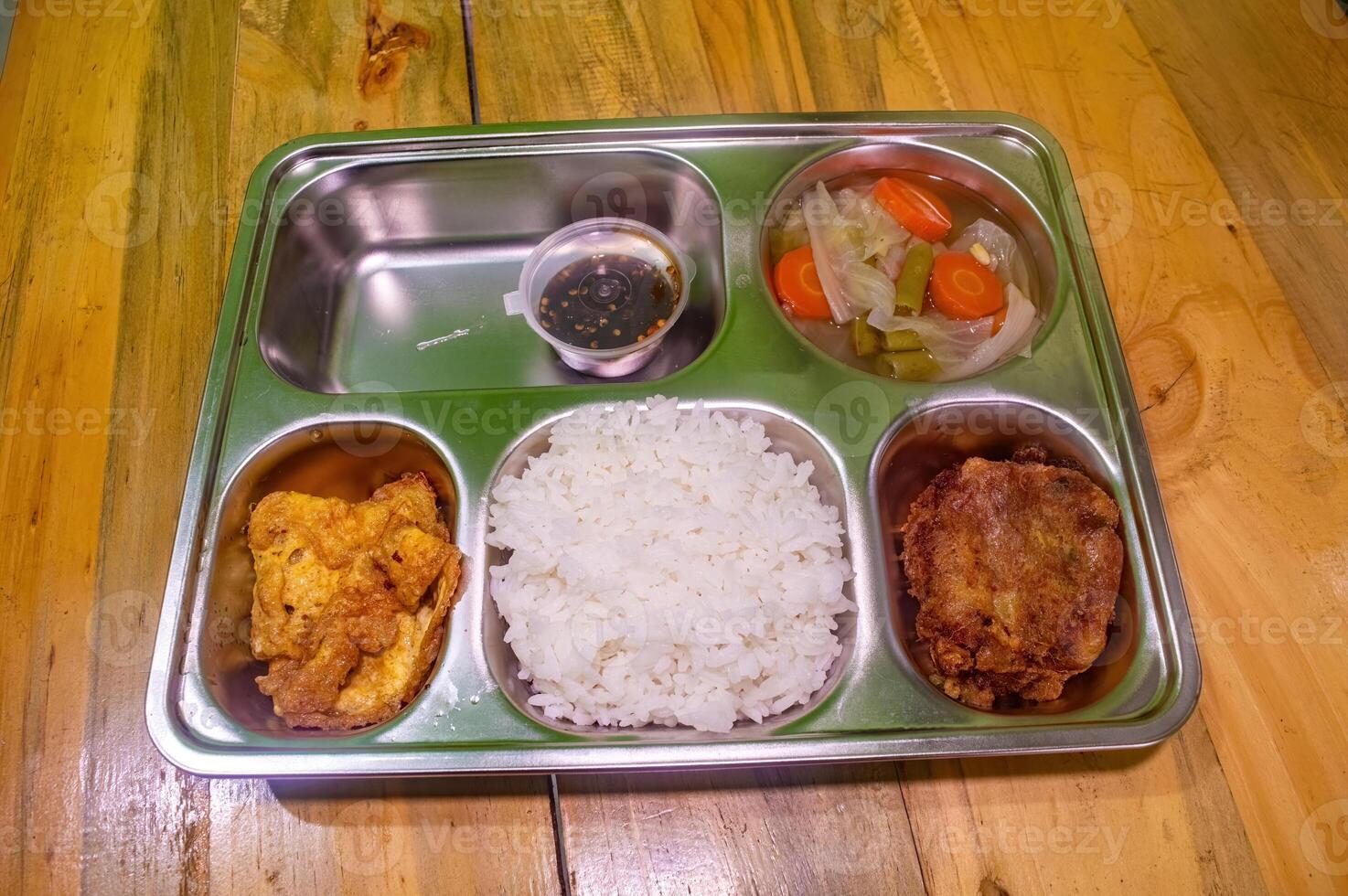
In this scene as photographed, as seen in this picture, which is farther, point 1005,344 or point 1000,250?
point 1000,250

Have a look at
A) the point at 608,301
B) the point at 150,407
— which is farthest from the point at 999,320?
the point at 150,407

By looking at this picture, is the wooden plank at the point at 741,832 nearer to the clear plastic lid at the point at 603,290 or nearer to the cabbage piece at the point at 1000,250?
the clear plastic lid at the point at 603,290

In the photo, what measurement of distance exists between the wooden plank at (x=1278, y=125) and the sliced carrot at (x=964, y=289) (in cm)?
80

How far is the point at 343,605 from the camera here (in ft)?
6.34

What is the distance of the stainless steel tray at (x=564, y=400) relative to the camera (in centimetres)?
177

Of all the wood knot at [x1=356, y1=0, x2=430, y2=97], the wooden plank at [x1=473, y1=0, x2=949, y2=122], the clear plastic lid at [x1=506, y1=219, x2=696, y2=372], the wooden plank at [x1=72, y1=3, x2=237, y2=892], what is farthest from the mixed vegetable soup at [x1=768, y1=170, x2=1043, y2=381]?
the wooden plank at [x1=72, y1=3, x2=237, y2=892]

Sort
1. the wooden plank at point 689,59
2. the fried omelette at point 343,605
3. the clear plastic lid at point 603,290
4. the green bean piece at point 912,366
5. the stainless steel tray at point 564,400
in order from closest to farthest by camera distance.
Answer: the stainless steel tray at point 564,400 < the fried omelette at point 343,605 < the green bean piece at point 912,366 < the clear plastic lid at point 603,290 < the wooden plank at point 689,59

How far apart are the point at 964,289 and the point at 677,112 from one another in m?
1.21

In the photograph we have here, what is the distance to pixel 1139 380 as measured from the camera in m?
2.35

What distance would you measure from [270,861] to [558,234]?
1893mm

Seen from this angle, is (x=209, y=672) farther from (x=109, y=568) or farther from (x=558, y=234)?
(x=558, y=234)

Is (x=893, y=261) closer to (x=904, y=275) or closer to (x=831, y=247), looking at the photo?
(x=904, y=275)

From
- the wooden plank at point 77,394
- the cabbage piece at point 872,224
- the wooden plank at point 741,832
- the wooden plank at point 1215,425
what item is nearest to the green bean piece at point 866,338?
the cabbage piece at point 872,224

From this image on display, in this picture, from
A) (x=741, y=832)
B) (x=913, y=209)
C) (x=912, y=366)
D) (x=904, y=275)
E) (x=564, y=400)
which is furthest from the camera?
(x=913, y=209)
